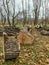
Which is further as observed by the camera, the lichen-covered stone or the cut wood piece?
the cut wood piece

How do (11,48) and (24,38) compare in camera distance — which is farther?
(24,38)

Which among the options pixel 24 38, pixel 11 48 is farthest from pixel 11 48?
pixel 24 38

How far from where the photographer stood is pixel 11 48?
19.2ft

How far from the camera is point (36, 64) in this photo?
18.9 feet

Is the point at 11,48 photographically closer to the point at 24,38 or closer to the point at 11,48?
the point at 11,48

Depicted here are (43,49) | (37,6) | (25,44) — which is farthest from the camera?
(37,6)

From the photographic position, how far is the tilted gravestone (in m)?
5.76

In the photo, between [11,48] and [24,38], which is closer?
[11,48]

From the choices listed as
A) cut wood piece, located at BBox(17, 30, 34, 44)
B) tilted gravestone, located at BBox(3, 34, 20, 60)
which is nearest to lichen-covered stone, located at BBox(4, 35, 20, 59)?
tilted gravestone, located at BBox(3, 34, 20, 60)

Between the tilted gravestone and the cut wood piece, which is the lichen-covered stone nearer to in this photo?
the tilted gravestone

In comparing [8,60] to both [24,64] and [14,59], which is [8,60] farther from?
[24,64]

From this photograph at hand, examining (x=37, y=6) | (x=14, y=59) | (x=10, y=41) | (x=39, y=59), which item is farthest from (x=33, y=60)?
(x=37, y=6)

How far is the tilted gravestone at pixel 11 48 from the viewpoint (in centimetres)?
576

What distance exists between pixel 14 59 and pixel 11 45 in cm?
50
